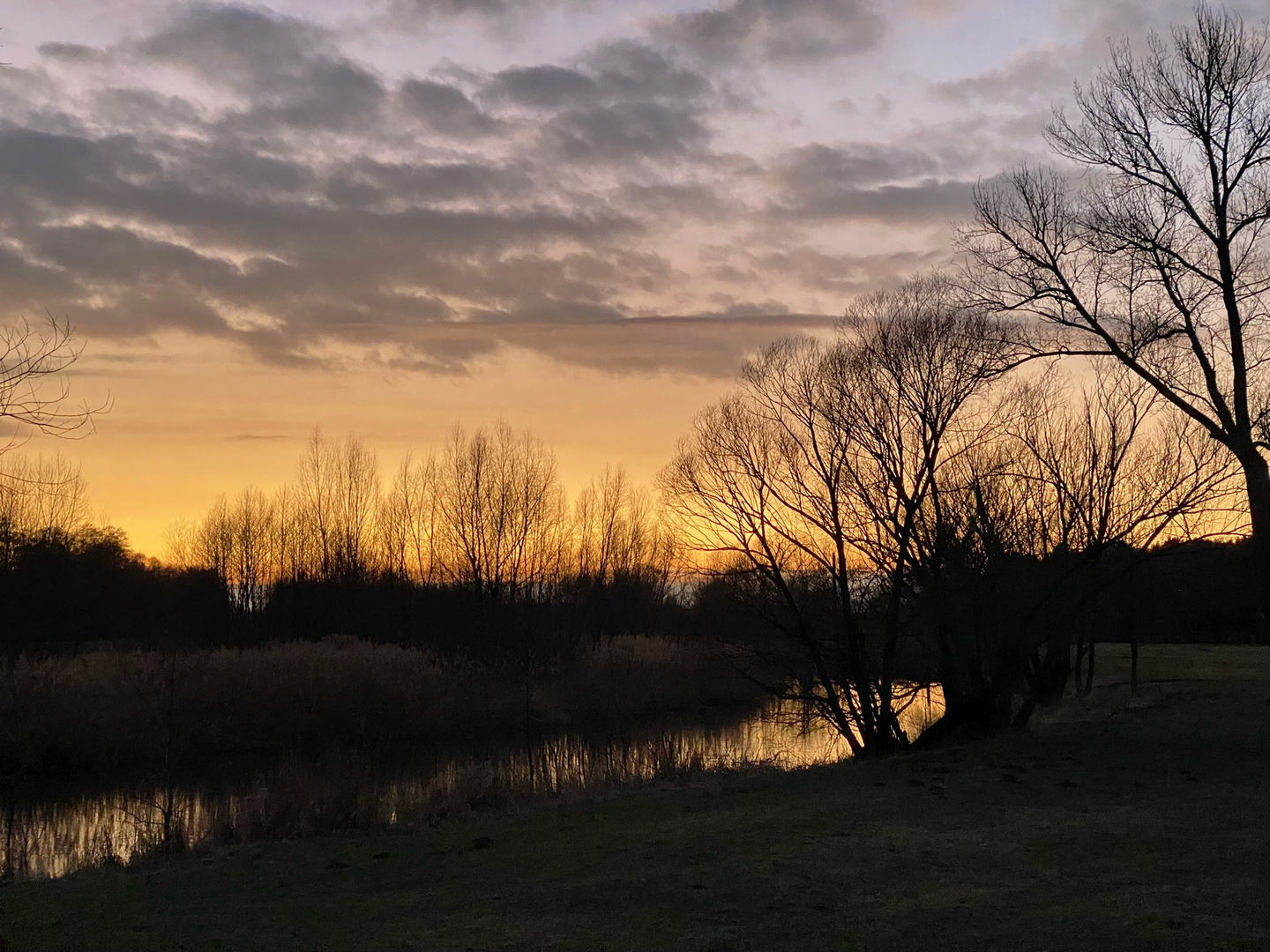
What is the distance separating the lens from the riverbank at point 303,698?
2295 centimetres

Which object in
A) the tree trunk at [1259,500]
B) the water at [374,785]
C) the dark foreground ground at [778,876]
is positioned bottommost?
the water at [374,785]

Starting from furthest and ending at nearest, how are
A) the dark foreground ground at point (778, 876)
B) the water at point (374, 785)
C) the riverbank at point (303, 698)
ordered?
the riverbank at point (303, 698)
the water at point (374, 785)
the dark foreground ground at point (778, 876)

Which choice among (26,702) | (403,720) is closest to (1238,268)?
(403,720)

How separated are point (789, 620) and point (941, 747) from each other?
127 inches

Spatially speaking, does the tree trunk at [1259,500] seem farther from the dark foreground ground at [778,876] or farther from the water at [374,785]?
the water at [374,785]

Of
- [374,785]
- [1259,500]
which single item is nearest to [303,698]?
[374,785]

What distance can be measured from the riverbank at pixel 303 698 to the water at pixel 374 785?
1.84 metres

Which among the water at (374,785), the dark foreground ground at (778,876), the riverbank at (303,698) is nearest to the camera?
the dark foreground ground at (778,876)

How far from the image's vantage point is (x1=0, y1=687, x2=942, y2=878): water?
42.7ft

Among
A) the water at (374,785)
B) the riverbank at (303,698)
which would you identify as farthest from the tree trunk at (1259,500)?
the riverbank at (303,698)

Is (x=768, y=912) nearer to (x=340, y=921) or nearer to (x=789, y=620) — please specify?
(x=340, y=921)

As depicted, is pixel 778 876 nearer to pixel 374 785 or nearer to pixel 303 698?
pixel 374 785

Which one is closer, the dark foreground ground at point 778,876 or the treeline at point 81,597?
the dark foreground ground at point 778,876

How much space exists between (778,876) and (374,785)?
416 inches
